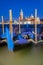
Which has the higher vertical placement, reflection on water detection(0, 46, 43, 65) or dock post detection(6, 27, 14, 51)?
dock post detection(6, 27, 14, 51)

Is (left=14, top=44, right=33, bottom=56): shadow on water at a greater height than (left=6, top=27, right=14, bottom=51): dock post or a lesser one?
lesser

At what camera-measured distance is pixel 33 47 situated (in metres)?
3.22


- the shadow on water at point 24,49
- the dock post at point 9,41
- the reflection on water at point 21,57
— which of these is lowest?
the reflection on water at point 21,57

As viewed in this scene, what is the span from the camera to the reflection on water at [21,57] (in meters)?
3.20

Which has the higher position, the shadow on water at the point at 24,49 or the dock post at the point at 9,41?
the dock post at the point at 9,41

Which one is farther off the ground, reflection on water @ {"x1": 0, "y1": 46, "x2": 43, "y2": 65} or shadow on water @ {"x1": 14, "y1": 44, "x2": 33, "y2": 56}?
shadow on water @ {"x1": 14, "y1": 44, "x2": 33, "y2": 56}

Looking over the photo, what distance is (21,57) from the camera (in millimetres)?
3205

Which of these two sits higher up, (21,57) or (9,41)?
(9,41)

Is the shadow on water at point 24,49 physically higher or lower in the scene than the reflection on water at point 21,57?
higher

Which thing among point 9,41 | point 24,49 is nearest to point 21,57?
point 24,49

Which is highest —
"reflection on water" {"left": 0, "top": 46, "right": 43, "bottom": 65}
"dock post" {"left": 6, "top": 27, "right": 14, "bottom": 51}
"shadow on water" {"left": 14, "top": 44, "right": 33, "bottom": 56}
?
"dock post" {"left": 6, "top": 27, "right": 14, "bottom": 51}

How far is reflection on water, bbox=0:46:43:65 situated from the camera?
3203 millimetres

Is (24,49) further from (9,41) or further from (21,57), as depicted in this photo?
(9,41)

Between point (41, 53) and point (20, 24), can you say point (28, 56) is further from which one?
point (20, 24)
